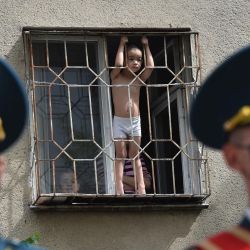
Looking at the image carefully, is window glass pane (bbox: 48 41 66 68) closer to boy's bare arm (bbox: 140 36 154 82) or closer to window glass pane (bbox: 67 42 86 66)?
window glass pane (bbox: 67 42 86 66)

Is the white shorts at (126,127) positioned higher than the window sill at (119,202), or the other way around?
the white shorts at (126,127)

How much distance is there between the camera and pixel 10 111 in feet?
21.0

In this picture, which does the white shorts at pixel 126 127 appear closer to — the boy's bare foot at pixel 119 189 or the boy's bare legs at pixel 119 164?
the boy's bare legs at pixel 119 164

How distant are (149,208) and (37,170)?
0.93m

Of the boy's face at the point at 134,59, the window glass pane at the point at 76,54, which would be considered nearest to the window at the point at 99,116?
the window glass pane at the point at 76,54

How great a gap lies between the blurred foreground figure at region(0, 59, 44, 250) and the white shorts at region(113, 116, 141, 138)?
5.24 m

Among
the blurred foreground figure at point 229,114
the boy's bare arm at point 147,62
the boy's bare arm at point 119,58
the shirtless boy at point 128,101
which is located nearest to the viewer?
the blurred foreground figure at point 229,114

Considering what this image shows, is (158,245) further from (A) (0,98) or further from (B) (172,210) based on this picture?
(A) (0,98)

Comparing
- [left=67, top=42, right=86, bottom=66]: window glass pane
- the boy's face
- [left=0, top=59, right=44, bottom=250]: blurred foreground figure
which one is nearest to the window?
[left=67, top=42, right=86, bottom=66]: window glass pane

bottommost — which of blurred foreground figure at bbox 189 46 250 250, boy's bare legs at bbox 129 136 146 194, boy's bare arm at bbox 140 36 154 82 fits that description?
blurred foreground figure at bbox 189 46 250 250

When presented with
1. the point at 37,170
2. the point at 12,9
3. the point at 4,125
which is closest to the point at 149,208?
the point at 37,170

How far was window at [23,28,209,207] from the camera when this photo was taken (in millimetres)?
11508

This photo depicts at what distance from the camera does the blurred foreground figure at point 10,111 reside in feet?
20.6

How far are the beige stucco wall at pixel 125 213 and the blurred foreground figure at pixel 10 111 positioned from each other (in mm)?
4732
